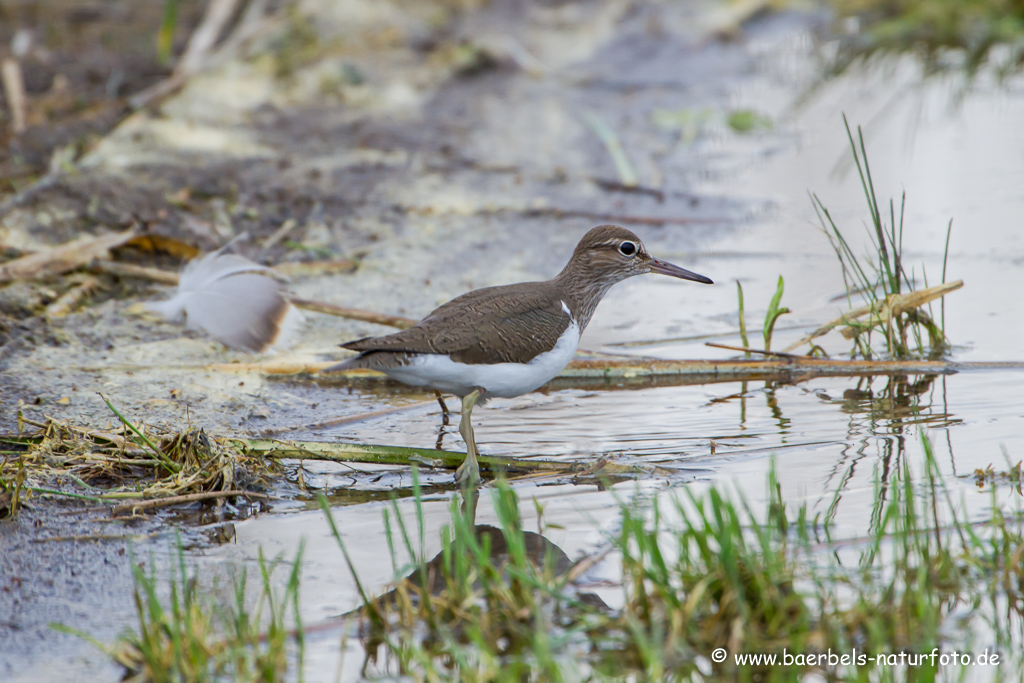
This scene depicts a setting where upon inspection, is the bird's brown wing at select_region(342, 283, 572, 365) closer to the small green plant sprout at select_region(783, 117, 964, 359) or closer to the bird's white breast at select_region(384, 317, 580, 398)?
the bird's white breast at select_region(384, 317, 580, 398)

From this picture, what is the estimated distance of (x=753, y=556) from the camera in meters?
3.00

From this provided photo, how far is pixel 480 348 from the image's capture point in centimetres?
447

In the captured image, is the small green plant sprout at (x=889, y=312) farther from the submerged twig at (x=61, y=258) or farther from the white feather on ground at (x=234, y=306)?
the submerged twig at (x=61, y=258)

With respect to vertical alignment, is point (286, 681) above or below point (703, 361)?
below

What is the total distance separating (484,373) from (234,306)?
1828 millimetres

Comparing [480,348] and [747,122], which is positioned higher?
[747,122]

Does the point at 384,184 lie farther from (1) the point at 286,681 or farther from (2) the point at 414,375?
(1) the point at 286,681

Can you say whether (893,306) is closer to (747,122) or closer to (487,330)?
(487,330)

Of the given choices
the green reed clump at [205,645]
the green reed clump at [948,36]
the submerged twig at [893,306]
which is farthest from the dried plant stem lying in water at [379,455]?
the green reed clump at [948,36]

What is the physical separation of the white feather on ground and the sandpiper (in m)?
1.19

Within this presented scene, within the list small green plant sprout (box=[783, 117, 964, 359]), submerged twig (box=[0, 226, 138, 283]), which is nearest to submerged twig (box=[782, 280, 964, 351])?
small green plant sprout (box=[783, 117, 964, 359])

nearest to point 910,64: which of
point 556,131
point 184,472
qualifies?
point 556,131

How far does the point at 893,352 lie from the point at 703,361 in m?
0.93

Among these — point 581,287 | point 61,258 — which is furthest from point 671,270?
point 61,258
